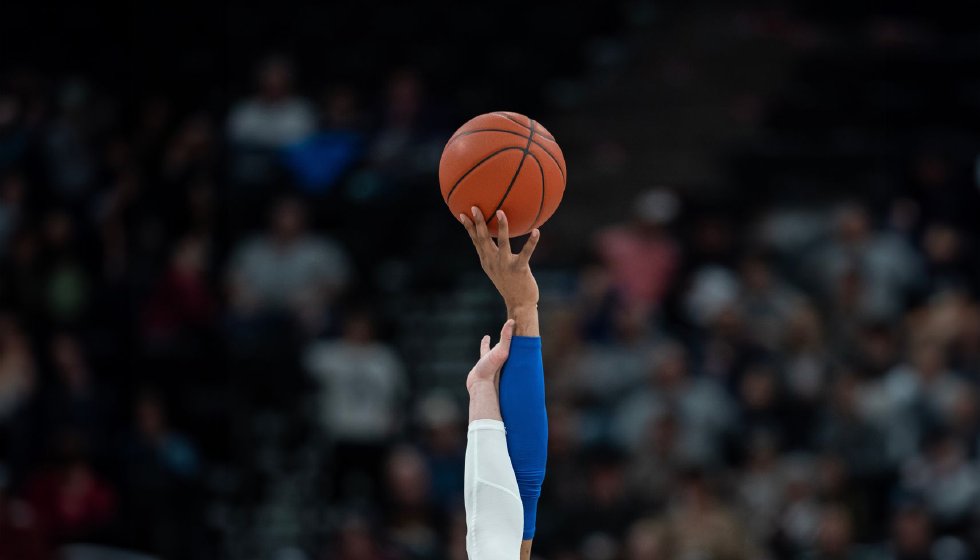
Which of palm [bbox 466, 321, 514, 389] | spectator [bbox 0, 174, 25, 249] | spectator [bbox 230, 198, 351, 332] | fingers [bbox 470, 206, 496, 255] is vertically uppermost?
spectator [bbox 0, 174, 25, 249]

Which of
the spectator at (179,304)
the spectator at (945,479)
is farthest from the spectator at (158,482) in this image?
the spectator at (945,479)

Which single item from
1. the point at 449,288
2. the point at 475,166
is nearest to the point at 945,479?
the point at 449,288

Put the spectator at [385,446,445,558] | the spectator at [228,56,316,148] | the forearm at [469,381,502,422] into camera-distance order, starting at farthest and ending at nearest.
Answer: the spectator at [228,56,316,148] → the spectator at [385,446,445,558] → the forearm at [469,381,502,422]

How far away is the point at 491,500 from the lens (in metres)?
4.80

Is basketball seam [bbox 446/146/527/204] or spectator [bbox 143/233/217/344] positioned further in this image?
spectator [bbox 143/233/217/344]

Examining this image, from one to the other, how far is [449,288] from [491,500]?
9120 mm

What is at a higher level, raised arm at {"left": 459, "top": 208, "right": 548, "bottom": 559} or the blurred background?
the blurred background

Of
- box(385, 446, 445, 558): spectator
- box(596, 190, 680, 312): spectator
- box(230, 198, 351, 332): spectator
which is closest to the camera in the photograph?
box(385, 446, 445, 558): spectator

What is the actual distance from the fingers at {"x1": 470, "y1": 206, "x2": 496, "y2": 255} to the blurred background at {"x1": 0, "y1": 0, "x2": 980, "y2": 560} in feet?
20.4

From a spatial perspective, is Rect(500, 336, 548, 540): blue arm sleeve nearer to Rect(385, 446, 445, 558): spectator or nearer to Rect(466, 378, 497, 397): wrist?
Rect(466, 378, 497, 397): wrist

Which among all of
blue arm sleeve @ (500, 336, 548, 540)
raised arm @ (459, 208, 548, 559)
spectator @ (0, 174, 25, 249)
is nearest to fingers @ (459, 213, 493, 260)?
raised arm @ (459, 208, 548, 559)

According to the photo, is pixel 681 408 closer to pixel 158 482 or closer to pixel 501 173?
pixel 158 482

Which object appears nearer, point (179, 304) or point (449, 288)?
point (179, 304)

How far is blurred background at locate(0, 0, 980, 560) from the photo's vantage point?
11805mm
